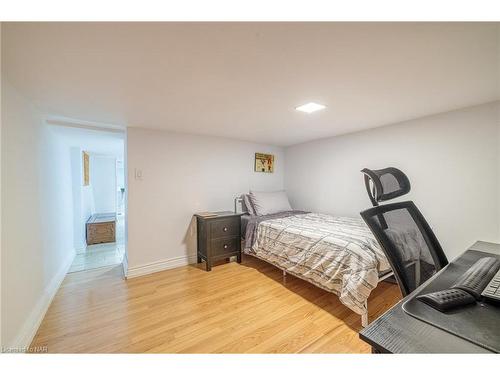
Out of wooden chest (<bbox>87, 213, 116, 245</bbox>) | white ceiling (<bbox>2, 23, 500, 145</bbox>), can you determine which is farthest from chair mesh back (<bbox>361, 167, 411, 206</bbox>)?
wooden chest (<bbox>87, 213, 116, 245</bbox>)

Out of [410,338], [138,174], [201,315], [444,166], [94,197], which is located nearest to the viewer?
[410,338]

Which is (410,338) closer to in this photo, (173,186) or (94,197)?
(173,186)

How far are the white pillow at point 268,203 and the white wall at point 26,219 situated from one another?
2517 millimetres

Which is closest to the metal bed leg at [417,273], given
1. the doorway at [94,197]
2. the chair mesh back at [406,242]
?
the chair mesh back at [406,242]

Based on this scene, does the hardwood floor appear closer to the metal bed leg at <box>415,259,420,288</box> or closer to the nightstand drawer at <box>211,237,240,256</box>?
the nightstand drawer at <box>211,237,240,256</box>

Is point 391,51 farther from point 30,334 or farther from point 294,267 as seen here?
point 30,334

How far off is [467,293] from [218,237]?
2452 mm

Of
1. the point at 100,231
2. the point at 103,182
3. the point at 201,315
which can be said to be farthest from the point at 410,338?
the point at 103,182

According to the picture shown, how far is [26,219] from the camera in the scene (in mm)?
1671

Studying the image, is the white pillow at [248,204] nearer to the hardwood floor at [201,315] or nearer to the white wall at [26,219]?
the hardwood floor at [201,315]

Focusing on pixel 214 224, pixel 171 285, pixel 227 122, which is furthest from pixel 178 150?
pixel 171 285

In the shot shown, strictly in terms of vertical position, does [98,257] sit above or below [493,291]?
below
